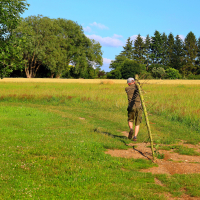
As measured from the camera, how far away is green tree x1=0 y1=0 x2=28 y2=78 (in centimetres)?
2041

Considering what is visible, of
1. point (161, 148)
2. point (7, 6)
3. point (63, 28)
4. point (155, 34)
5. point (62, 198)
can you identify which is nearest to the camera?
point (62, 198)

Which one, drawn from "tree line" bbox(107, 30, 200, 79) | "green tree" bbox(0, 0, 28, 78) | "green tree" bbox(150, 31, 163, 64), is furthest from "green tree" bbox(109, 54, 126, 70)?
"green tree" bbox(0, 0, 28, 78)

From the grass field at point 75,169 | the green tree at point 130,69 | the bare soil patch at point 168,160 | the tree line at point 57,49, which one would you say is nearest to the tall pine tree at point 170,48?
the green tree at point 130,69

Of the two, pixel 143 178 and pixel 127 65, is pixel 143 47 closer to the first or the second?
pixel 127 65

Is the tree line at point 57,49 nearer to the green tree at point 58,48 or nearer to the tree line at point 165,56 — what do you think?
the green tree at point 58,48

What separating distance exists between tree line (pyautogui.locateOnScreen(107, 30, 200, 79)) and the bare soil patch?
85651mm

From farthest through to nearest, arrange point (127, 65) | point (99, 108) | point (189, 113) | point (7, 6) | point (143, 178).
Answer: point (127, 65), point (99, 108), point (7, 6), point (189, 113), point (143, 178)

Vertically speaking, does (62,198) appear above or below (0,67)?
below

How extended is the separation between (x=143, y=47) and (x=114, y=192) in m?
112

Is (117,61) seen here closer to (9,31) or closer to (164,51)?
(164,51)

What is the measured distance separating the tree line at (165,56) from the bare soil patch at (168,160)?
281 feet

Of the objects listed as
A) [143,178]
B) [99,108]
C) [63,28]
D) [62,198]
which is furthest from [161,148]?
[63,28]

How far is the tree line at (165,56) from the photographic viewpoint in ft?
319

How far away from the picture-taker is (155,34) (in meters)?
110
